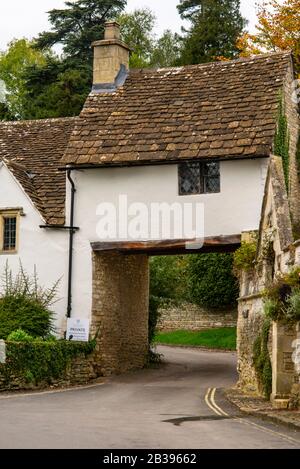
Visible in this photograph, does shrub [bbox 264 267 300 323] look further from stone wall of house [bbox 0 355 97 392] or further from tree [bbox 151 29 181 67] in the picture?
tree [bbox 151 29 181 67]

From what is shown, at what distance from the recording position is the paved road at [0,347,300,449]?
11.7m

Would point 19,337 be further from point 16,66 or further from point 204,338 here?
point 16,66

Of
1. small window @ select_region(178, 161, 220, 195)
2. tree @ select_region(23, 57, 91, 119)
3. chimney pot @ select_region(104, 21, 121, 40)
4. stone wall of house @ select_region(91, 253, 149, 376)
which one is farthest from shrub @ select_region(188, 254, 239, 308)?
small window @ select_region(178, 161, 220, 195)

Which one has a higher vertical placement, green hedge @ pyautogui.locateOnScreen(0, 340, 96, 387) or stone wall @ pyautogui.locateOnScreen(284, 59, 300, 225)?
stone wall @ pyautogui.locateOnScreen(284, 59, 300, 225)

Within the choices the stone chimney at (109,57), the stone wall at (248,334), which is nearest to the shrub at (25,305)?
the stone wall at (248,334)

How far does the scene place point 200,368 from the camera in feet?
99.0

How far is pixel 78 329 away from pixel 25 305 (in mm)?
1794

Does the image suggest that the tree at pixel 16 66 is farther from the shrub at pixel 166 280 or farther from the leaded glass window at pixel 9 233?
the leaded glass window at pixel 9 233

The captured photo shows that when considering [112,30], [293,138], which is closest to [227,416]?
[293,138]

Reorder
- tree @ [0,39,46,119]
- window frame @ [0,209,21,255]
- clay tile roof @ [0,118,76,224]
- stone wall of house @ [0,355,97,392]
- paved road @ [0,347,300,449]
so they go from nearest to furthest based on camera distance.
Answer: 1. paved road @ [0,347,300,449]
2. stone wall of house @ [0,355,97,392]
3. window frame @ [0,209,21,255]
4. clay tile roof @ [0,118,76,224]
5. tree @ [0,39,46,119]

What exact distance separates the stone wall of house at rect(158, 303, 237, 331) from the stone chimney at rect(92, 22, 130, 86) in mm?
19072

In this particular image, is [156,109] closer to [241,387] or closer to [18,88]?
[241,387]
